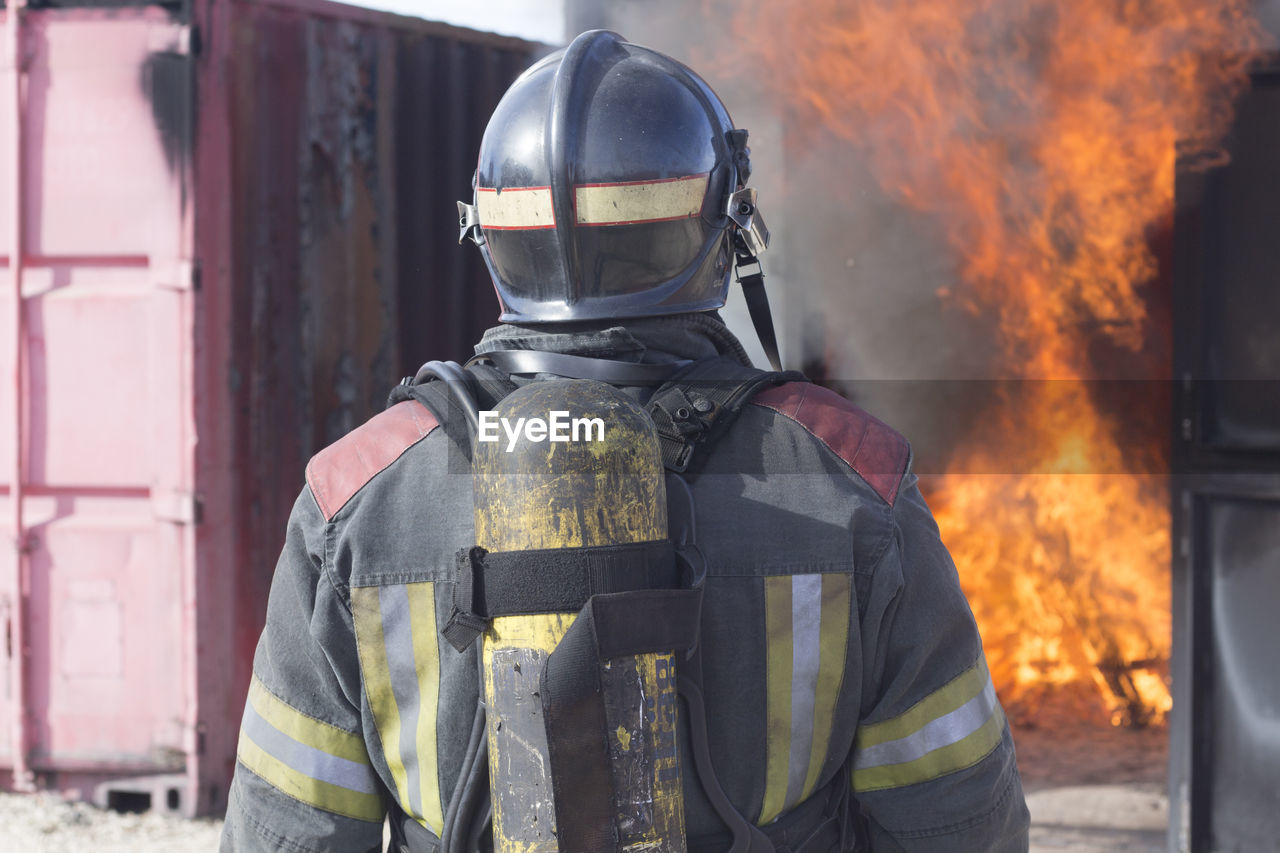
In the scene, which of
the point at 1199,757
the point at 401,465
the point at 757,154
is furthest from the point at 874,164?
the point at 401,465

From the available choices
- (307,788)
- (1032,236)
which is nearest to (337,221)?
(307,788)

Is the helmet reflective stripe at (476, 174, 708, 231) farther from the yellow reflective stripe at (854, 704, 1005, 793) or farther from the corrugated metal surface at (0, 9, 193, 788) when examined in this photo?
the corrugated metal surface at (0, 9, 193, 788)

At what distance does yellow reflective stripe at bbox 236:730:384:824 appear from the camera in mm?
1440

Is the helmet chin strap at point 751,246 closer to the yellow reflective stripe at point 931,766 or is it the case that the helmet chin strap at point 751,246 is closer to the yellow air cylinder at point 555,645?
the yellow air cylinder at point 555,645

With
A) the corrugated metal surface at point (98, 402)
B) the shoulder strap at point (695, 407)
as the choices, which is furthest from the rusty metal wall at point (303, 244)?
the shoulder strap at point (695, 407)

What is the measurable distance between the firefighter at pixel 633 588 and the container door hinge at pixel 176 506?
9.57 ft

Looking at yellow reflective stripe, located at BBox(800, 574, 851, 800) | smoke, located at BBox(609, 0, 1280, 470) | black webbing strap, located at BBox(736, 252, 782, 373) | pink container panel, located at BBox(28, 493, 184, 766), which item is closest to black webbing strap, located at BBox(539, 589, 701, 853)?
yellow reflective stripe, located at BBox(800, 574, 851, 800)

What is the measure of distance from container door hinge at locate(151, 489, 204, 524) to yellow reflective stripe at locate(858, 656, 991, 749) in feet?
11.2

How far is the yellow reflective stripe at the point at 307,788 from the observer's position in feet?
4.73

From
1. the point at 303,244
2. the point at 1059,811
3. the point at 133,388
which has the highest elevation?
the point at 303,244

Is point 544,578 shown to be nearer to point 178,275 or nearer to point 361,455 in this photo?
point 361,455

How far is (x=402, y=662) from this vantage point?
4.45ft

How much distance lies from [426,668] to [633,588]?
12.4 inches

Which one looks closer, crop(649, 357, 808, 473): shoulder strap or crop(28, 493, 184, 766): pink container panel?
crop(649, 357, 808, 473): shoulder strap
